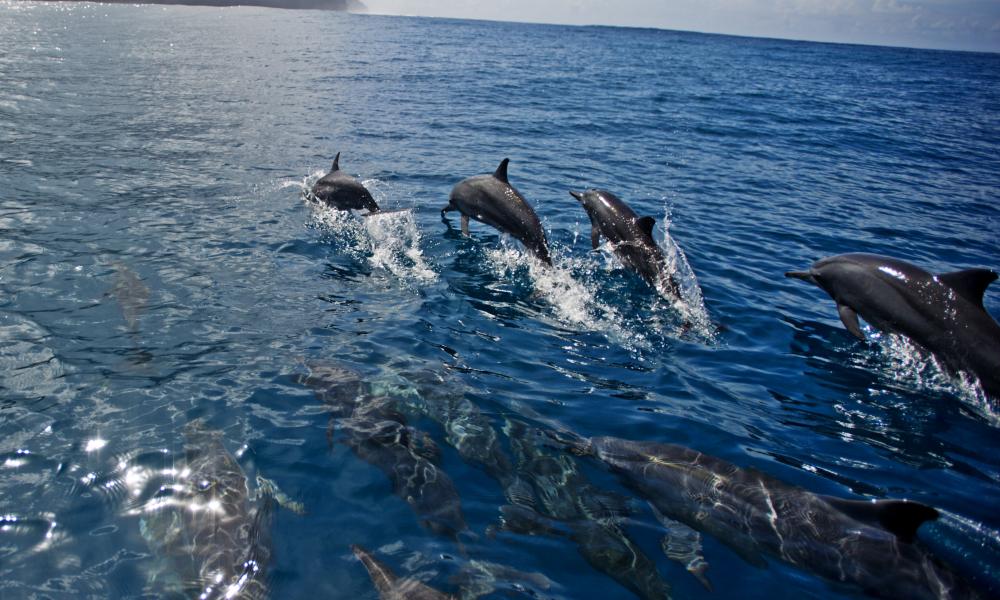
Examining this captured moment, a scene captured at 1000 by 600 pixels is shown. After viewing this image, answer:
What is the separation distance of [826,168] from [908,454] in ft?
59.3

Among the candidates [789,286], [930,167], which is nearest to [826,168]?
[930,167]

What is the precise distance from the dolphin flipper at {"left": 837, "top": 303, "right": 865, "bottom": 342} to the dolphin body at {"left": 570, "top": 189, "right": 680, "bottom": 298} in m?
2.47

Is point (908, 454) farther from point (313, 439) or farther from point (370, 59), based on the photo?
point (370, 59)

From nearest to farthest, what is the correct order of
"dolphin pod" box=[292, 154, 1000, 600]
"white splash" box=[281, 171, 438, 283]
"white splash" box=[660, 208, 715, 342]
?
"dolphin pod" box=[292, 154, 1000, 600], "white splash" box=[660, 208, 715, 342], "white splash" box=[281, 171, 438, 283]

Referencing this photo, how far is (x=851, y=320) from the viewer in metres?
9.15

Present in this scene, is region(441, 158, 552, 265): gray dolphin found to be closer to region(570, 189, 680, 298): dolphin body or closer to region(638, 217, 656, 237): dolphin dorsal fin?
region(570, 189, 680, 298): dolphin body

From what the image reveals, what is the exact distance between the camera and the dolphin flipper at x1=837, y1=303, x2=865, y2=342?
352 inches

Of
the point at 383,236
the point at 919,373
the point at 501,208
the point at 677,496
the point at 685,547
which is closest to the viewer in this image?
the point at 685,547

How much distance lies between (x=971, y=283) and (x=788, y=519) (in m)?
5.10

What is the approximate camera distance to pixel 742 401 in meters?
7.90

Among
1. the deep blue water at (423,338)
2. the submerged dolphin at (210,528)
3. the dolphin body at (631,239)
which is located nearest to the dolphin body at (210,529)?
the submerged dolphin at (210,528)

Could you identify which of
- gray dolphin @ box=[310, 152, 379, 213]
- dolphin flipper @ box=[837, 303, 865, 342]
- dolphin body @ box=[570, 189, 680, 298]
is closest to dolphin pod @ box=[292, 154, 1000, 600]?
dolphin flipper @ box=[837, 303, 865, 342]

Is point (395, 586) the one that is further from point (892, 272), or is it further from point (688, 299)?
point (892, 272)

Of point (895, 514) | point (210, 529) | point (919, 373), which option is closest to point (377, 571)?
point (210, 529)
